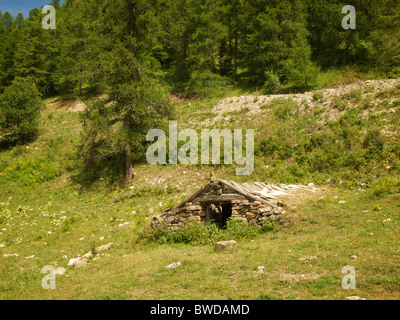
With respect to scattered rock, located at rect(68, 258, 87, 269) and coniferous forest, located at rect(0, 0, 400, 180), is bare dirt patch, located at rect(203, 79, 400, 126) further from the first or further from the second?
scattered rock, located at rect(68, 258, 87, 269)

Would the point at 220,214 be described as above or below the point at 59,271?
above

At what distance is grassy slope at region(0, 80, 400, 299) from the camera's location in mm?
6145

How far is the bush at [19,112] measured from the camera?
996 inches

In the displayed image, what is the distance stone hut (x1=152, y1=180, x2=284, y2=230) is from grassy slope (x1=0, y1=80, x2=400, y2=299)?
2.76 ft

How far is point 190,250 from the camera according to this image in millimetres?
9281

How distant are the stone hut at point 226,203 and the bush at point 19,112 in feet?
69.4

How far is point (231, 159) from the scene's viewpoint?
56.1 ft

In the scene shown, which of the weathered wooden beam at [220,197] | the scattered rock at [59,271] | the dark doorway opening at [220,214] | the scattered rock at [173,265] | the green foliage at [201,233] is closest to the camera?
the scattered rock at [173,265]

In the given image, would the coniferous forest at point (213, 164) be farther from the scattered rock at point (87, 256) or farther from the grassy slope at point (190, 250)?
the scattered rock at point (87, 256)

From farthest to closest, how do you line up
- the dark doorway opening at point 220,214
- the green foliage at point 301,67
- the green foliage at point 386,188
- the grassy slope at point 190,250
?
the green foliage at point 301,67
the dark doorway opening at point 220,214
the green foliage at point 386,188
the grassy slope at point 190,250

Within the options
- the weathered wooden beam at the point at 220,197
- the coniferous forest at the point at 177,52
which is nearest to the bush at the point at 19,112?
the coniferous forest at the point at 177,52

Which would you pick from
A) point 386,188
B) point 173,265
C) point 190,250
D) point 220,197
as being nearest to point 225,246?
point 190,250

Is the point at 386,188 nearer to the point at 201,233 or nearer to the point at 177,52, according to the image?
the point at 201,233

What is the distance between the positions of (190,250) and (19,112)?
23934mm
